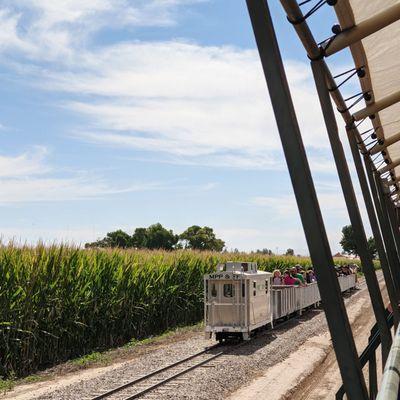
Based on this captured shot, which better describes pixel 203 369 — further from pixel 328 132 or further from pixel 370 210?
pixel 328 132

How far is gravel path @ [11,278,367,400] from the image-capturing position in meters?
11.8

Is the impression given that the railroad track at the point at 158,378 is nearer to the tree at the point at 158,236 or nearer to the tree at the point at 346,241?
the tree at the point at 158,236

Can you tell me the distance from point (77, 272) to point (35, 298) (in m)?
2.07

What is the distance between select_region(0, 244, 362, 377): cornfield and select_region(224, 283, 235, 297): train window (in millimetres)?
3743

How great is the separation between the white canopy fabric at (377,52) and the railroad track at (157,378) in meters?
7.31

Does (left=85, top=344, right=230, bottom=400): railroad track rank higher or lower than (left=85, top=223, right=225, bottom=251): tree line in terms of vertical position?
lower

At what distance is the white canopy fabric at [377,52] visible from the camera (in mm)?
5219

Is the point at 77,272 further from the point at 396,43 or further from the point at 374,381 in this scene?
the point at 396,43

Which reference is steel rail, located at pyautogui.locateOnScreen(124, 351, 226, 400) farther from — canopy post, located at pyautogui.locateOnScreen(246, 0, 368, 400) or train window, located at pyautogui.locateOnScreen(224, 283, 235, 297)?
canopy post, located at pyautogui.locateOnScreen(246, 0, 368, 400)

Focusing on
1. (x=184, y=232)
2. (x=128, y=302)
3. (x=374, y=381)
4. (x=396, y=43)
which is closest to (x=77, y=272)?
(x=128, y=302)

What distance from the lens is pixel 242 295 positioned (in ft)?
57.6

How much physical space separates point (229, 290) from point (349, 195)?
38.2 feet

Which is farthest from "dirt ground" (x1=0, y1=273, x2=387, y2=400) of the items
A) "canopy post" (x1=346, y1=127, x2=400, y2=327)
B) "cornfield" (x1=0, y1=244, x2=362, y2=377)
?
"canopy post" (x1=346, y1=127, x2=400, y2=327)

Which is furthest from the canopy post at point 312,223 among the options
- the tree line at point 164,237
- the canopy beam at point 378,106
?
the tree line at point 164,237
